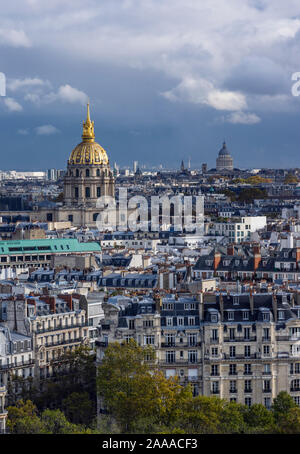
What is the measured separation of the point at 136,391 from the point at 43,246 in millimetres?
58985

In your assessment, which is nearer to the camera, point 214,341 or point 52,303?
point 214,341

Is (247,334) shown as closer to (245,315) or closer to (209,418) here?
(245,315)

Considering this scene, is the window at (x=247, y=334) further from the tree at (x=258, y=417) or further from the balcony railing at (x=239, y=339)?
the tree at (x=258, y=417)

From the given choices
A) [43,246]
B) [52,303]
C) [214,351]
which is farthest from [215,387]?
[43,246]

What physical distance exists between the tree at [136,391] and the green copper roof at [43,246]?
180 ft

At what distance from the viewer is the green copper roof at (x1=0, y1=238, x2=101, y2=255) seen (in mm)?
98250

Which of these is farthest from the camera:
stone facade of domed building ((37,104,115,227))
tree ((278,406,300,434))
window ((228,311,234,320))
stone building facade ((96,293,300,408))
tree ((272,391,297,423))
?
stone facade of domed building ((37,104,115,227))

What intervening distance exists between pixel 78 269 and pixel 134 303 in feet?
96.2

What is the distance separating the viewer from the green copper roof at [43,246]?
98.2 m

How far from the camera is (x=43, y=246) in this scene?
99.5 m

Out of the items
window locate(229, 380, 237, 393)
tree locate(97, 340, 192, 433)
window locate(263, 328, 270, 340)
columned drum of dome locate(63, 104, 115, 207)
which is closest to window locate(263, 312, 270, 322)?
window locate(263, 328, 270, 340)

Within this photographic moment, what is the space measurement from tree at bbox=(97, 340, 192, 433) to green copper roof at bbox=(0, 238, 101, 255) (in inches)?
2160

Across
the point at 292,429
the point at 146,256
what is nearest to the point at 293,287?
the point at 292,429

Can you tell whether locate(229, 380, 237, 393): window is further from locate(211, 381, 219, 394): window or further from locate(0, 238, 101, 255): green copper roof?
locate(0, 238, 101, 255): green copper roof
